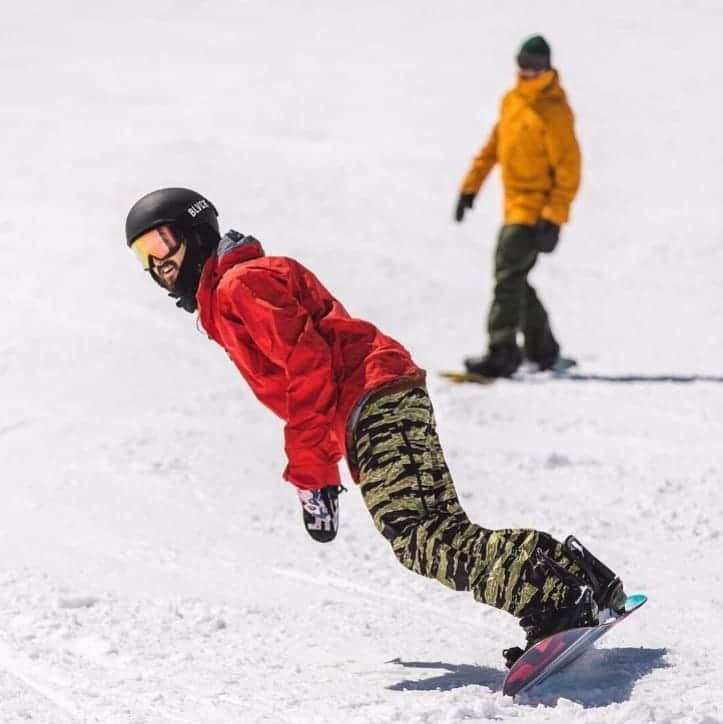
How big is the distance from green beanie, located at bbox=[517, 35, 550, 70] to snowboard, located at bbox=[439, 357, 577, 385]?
6.97ft

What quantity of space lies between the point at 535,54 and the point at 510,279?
1536 mm

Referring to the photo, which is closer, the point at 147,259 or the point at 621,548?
the point at 147,259

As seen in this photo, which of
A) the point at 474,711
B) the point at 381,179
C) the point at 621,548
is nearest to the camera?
the point at 474,711

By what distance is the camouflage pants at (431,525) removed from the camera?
12.6ft

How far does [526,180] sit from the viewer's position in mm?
8547

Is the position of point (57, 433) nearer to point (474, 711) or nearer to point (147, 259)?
point (147, 259)

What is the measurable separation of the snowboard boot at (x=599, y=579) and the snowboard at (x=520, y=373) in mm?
4474

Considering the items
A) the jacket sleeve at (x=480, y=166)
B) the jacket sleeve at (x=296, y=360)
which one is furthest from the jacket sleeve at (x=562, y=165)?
the jacket sleeve at (x=296, y=360)

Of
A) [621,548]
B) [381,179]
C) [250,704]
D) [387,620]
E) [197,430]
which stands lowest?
[250,704]

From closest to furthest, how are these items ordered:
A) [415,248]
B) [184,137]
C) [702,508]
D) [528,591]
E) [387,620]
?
[528,591] → [387,620] → [702,508] → [415,248] → [184,137]

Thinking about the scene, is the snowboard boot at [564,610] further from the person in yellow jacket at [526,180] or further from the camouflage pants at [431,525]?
the person in yellow jacket at [526,180]

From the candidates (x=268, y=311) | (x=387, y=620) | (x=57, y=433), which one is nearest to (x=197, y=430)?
(x=57, y=433)

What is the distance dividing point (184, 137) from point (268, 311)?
33.9 ft

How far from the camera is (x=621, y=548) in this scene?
5.59 meters
